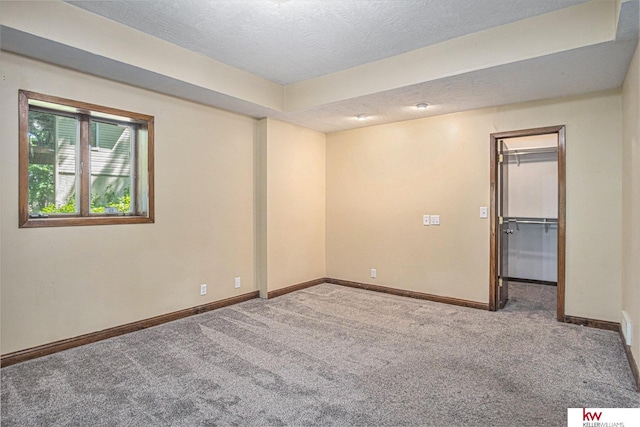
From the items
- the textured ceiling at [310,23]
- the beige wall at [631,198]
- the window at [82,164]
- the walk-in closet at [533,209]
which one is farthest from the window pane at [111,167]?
the walk-in closet at [533,209]

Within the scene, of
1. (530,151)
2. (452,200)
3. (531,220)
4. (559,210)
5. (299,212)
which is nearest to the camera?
(559,210)

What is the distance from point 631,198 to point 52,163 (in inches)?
188

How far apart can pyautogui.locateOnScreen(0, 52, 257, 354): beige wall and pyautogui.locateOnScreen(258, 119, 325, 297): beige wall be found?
0.22m

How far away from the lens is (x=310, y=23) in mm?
2840

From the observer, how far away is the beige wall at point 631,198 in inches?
98.0

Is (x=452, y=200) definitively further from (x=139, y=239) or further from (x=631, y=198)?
(x=139, y=239)

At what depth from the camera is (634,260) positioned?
2643 mm

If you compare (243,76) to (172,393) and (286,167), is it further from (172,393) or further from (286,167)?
(172,393)

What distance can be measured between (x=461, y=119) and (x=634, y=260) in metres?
2.37

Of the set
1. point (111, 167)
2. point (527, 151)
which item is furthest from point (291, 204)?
point (527, 151)

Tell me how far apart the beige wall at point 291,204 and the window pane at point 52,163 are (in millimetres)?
2132

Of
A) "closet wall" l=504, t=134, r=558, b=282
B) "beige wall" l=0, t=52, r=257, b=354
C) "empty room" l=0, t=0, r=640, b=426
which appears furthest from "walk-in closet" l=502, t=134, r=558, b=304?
"beige wall" l=0, t=52, r=257, b=354

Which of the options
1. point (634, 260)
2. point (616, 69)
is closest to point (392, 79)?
point (616, 69)

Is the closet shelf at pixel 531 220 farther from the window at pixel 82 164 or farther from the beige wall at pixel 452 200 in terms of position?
the window at pixel 82 164
